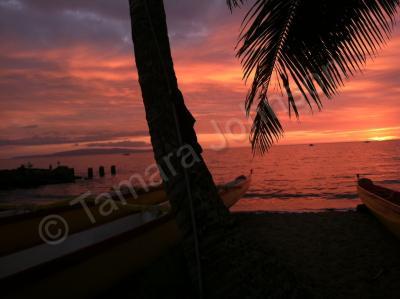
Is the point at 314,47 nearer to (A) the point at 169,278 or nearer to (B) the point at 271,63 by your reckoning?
(B) the point at 271,63

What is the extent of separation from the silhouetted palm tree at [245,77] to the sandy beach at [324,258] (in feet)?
1.81

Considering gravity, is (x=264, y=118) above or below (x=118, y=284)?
above

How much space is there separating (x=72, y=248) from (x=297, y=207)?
14486 mm

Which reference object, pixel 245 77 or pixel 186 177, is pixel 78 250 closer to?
pixel 186 177

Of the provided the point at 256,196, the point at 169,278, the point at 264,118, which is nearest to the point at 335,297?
the point at 169,278

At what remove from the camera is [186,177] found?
117 inches

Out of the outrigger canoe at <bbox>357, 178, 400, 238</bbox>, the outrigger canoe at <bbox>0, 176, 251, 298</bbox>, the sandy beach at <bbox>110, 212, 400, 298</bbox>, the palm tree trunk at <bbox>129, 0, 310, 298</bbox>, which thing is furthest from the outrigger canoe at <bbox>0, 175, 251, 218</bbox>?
the palm tree trunk at <bbox>129, 0, 310, 298</bbox>

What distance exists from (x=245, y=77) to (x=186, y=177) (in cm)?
185

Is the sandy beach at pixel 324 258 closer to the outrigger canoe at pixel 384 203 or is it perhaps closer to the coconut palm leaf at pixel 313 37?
the outrigger canoe at pixel 384 203

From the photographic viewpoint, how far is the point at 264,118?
16.8 ft

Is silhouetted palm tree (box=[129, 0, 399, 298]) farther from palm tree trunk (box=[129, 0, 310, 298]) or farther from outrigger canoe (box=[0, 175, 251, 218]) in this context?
outrigger canoe (box=[0, 175, 251, 218])

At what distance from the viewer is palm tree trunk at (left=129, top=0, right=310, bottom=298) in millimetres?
2871

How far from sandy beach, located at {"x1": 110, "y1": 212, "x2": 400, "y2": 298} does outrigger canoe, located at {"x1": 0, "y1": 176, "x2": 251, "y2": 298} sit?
0.32m

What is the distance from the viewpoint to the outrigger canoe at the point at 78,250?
12.9ft
